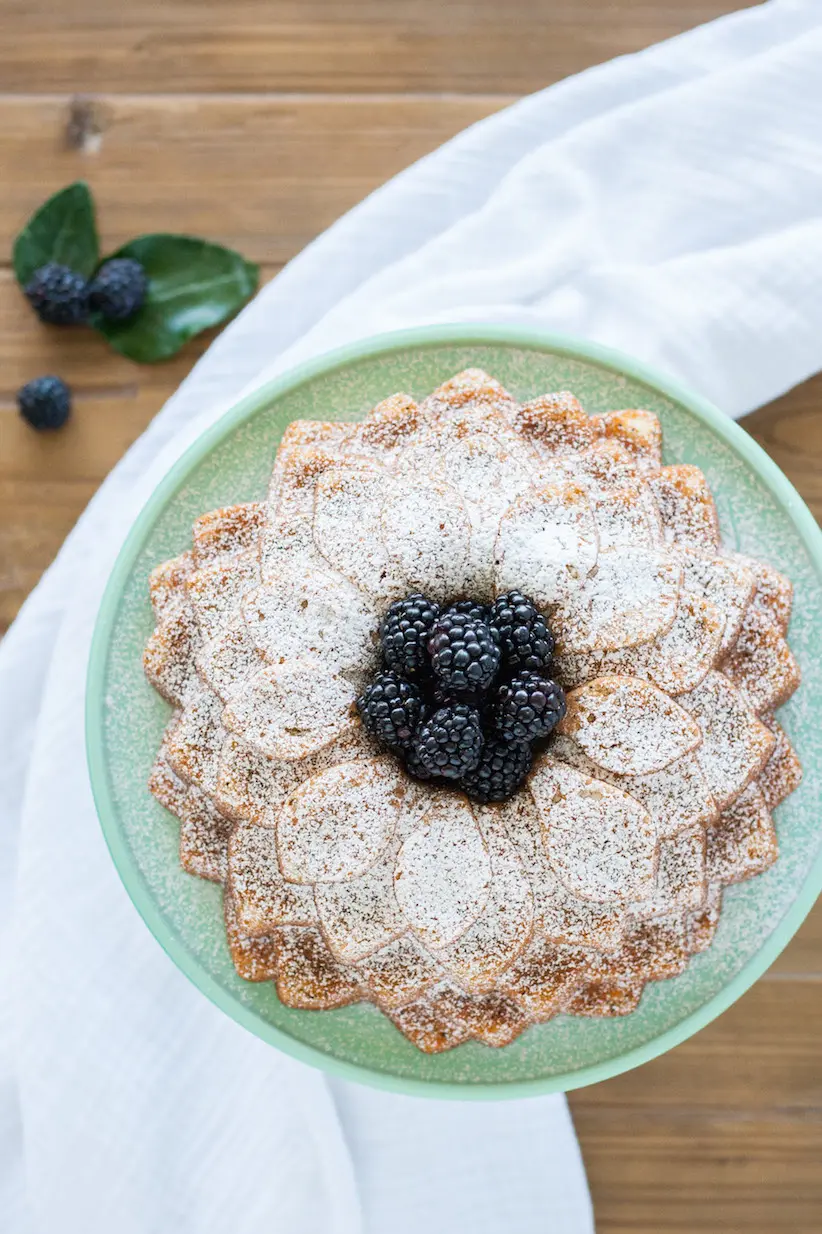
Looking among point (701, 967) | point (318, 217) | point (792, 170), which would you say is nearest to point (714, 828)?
point (701, 967)

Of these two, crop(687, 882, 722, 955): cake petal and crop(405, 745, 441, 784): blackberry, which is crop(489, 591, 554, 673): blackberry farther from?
crop(687, 882, 722, 955): cake petal

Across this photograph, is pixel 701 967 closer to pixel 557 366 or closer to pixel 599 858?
pixel 599 858

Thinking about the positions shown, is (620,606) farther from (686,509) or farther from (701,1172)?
(701,1172)

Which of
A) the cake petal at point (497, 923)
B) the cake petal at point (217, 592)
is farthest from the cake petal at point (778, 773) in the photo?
the cake petal at point (217, 592)

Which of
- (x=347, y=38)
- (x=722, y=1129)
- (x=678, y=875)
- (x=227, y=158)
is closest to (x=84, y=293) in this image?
(x=227, y=158)

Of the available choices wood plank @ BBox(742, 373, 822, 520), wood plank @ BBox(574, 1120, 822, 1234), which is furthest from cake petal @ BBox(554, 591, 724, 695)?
wood plank @ BBox(574, 1120, 822, 1234)
